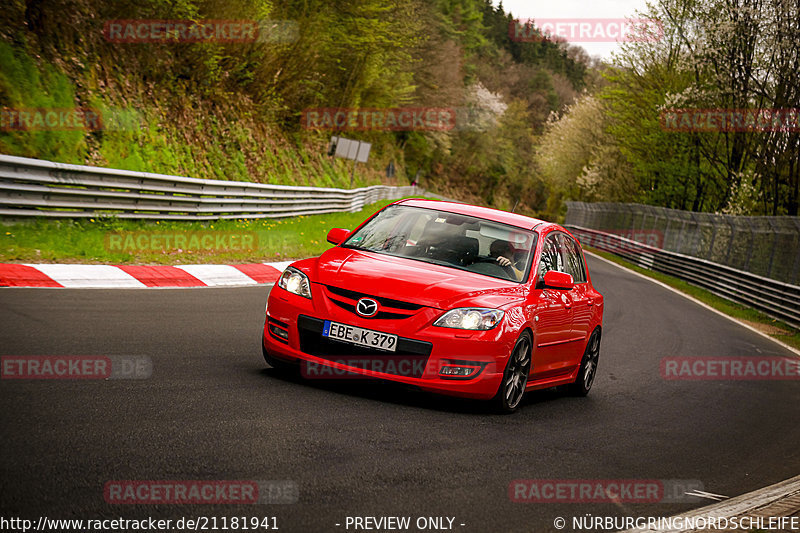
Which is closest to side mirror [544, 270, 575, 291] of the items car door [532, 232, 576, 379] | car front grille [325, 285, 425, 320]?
car door [532, 232, 576, 379]

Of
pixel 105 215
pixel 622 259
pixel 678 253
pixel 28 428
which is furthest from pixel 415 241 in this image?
pixel 622 259

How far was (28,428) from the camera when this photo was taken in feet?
15.7

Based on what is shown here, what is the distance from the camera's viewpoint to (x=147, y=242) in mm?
15188

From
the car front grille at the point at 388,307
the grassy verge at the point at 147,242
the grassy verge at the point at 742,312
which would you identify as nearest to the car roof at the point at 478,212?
the car front grille at the point at 388,307

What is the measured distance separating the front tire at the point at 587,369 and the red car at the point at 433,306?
83cm

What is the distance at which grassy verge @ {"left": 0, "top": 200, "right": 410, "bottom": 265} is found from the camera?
12531mm

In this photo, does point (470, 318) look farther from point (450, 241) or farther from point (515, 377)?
point (450, 241)

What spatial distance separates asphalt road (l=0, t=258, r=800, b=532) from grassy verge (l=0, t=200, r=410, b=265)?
2.61m

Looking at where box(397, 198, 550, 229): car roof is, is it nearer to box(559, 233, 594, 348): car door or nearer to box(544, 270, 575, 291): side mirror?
box(559, 233, 594, 348): car door

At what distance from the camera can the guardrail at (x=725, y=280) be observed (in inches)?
904

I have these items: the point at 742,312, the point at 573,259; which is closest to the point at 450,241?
the point at 573,259

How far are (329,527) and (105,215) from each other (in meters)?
12.1

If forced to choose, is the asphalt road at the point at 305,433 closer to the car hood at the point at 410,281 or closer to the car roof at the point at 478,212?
the car hood at the point at 410,281

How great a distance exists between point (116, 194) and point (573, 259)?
891cm
